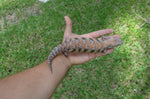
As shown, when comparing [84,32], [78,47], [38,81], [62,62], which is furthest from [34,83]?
[84,32]

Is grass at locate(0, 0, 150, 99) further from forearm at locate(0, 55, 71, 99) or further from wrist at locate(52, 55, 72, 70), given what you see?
forearm at locate(0, 55, 71, 99)

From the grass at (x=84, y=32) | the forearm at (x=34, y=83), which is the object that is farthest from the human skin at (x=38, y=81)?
the grass at (x=84, y=32)

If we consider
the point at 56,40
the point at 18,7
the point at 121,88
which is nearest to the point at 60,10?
the point at 56,40

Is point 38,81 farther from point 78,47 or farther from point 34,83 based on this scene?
point 78,47

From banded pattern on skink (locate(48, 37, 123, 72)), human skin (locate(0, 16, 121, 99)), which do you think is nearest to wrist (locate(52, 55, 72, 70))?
human skin (locate(0, 16, 121, 99))

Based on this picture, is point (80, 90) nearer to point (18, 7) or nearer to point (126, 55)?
point (126, 55)

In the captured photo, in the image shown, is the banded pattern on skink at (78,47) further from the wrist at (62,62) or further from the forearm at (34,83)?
the forearm at (34,83)
